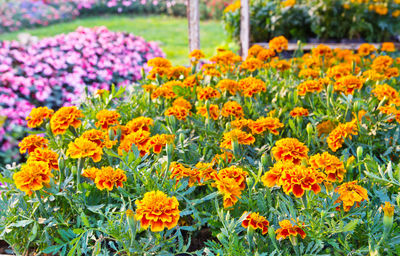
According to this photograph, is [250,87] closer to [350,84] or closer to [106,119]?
[350,84]

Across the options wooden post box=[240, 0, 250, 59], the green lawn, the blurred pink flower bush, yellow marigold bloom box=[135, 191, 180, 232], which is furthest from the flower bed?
the green lawn

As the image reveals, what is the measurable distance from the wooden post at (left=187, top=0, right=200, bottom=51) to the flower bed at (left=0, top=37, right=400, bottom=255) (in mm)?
1517

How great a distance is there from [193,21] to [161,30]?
6899mm

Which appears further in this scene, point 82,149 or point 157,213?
point 82,149

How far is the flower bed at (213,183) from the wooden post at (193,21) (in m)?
1.52

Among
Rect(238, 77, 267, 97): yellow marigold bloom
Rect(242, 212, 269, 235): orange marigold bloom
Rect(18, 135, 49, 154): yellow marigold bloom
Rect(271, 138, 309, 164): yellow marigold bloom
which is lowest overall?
Rect(242, 212, 269, 235): orange marigold bloom

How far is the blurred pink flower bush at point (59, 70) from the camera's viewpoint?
3.32m

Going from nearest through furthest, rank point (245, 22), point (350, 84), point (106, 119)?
point (106, 119), point (350, 84), point (245, 22)

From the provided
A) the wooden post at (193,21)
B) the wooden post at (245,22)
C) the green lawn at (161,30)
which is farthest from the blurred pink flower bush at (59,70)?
the green lawn at (161,30)

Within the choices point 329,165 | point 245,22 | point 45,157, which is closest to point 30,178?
point 45,157

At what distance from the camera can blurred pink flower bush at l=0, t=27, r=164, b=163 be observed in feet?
10.9

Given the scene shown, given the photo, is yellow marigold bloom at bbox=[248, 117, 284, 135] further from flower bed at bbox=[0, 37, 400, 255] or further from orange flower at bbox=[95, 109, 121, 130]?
orange flower at bbox=[95, 109, 121, 130]

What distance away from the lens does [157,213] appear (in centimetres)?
107

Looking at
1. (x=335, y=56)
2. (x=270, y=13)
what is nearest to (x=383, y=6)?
(x=270, y=13)
